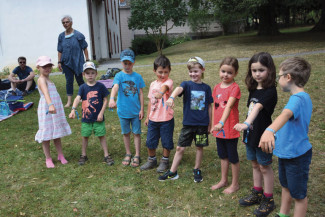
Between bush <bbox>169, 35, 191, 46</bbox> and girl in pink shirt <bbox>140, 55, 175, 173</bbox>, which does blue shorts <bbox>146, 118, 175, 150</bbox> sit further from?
bush <bbox>169, 35, 191, 46</bbox>

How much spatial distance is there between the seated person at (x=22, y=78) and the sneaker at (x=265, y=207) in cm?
839

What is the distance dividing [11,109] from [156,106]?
5.18m

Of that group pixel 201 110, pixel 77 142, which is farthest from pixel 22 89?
pixel 201 110

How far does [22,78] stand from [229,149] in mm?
8192

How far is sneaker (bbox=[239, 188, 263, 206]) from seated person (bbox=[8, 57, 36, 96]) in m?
8.18

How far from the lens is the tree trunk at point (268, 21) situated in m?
23.9

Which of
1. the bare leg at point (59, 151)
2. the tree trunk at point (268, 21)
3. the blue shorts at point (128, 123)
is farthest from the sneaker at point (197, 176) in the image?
the tree trunk at point (268, 21)

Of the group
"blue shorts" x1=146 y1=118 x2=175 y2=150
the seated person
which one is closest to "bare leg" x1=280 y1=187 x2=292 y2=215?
"blue shorts" x1=146 y1=118 x2=175 y2=150

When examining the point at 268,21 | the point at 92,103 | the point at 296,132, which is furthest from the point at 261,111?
the point at 268,21

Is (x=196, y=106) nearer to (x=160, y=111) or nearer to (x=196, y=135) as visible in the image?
(x=196, y=135)

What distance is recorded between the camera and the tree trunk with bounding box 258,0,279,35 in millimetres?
23891

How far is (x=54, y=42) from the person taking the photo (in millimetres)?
16078

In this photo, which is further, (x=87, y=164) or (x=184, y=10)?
(x=184, y=10)

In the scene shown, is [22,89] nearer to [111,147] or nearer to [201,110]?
[111,147]
